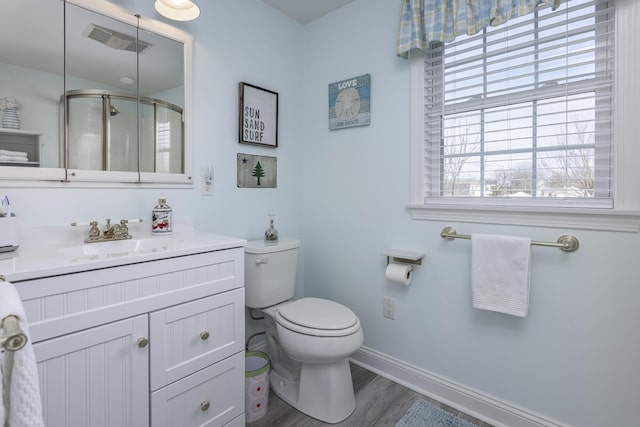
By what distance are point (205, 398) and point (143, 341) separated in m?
0.39

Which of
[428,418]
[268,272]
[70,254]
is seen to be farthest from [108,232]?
[428,418]

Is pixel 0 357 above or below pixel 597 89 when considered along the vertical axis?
below

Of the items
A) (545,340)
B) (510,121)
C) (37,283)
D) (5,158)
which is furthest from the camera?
(510,121)

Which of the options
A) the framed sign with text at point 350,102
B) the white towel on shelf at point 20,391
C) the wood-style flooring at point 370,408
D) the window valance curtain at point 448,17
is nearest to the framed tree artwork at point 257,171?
the framed sign with text at point 350,102

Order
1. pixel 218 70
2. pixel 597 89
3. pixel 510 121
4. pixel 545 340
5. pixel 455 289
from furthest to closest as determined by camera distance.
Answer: pixel 218 70
pixel 455 289
pixel 510 121
pixel 545 340
pixel 597 89

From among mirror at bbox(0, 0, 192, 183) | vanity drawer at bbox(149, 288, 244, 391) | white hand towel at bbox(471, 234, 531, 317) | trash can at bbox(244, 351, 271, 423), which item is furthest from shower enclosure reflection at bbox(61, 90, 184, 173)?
white hand towel at bbox(471, 234, 531, 317)

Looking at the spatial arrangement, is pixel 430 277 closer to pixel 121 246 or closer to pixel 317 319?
pixel 317 319

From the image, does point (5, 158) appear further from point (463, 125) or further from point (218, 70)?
point (463, 125)

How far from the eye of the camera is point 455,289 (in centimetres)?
175

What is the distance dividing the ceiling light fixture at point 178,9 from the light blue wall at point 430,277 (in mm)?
963

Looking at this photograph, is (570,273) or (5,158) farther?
(570,273)

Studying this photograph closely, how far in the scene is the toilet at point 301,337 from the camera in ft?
5.14

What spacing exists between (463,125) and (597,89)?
0.55 metres

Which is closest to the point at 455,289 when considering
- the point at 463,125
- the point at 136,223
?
the point at 463,125
